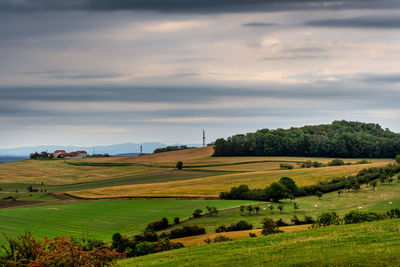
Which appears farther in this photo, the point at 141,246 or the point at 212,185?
the point at 212,185

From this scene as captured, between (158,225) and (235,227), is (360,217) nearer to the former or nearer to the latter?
(235,227)

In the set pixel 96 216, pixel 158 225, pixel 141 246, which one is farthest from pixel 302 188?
pixel 141 246

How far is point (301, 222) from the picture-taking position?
58125mm

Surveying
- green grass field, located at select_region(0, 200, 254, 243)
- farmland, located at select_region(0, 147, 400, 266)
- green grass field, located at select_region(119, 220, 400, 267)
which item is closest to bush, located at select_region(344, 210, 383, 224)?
farmland, located at select_region(0, 147, 400, 266)

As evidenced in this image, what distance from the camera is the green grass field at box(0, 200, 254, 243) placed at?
59.8 metres

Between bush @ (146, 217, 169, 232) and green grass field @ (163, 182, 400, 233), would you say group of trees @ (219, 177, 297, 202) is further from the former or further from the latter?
bush @ (146, 217, 169, 232)

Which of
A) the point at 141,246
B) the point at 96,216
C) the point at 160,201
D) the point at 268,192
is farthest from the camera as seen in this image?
the point at 268,192

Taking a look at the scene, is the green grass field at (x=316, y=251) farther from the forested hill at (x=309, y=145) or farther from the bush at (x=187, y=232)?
the forested hill at (x=309, y=145)

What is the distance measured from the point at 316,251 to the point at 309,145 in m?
159

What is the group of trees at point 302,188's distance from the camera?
3452 inches

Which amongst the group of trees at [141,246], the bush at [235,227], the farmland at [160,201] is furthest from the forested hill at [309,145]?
the group of trees at [141,246]

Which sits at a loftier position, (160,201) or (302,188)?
(302,188)

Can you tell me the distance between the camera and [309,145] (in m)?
177

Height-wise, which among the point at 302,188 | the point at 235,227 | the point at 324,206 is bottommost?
the point at 324,206
